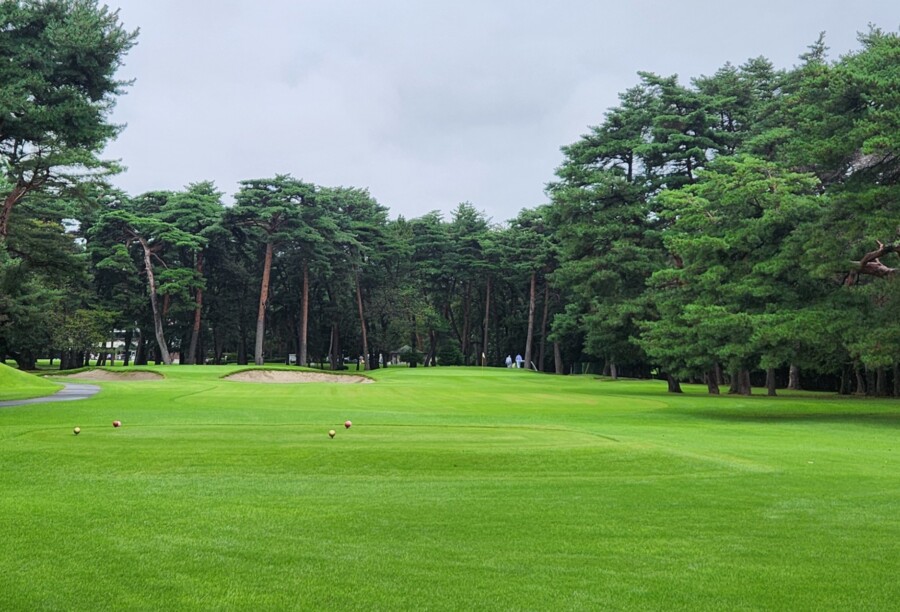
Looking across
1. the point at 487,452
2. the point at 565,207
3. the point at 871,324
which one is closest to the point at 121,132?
the point at 487,452

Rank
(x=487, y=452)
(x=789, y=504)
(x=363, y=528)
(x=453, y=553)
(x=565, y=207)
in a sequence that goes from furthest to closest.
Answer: (x=565, y=207) → (x=487, y=452) → (x=789, y=504) → (x=363, y=528) → (x=453, y=553)

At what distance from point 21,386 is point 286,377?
17.6 m

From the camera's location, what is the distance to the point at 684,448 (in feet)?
45.8

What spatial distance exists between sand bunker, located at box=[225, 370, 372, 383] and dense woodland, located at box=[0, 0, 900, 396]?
41.4 ft

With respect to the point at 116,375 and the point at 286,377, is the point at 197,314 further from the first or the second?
the point at 286,377

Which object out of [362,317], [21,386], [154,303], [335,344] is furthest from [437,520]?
[335,344]

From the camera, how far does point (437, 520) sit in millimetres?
7613

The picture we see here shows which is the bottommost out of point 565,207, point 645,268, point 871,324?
point 871,324

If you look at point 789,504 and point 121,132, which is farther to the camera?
point 121,132

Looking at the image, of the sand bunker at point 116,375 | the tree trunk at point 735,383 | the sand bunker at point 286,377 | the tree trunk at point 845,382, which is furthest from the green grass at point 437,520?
the tree trunk at point 845,382

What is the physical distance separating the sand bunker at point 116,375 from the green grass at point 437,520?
3268cm

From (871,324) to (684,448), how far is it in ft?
38.5

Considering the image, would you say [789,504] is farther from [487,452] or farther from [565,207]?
[565,207]

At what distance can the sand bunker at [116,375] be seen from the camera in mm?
47562
